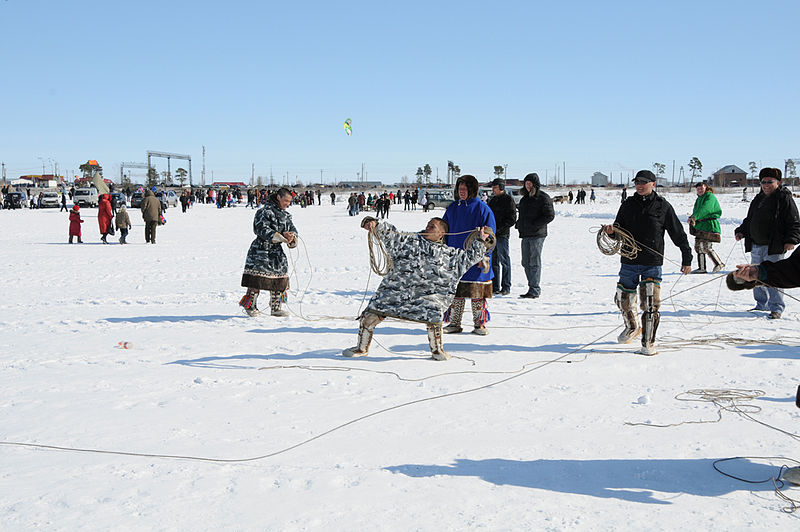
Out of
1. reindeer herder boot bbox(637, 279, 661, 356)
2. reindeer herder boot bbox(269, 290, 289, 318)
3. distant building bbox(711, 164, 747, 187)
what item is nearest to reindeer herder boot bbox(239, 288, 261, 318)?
reindeer herder boot bbox(269, 290, 289, 318)

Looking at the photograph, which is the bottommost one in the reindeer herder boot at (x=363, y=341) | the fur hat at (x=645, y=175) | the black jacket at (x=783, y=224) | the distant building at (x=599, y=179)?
the reindeer herder boot at (x=363, y=341)

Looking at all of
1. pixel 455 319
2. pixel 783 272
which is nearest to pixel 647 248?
pixel 455 319

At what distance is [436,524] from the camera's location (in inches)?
121

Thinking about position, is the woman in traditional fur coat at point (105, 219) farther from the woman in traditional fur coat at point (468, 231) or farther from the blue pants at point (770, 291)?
the blue pants at point (770, 291)

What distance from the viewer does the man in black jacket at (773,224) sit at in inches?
299

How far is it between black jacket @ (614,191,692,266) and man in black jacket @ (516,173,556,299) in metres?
3.09

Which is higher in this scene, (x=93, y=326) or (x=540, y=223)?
(x=540, y=223)

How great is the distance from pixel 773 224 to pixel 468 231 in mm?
3719

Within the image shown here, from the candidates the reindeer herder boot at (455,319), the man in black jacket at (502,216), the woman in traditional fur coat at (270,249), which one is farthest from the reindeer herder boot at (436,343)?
the man in black jacket at (502,216)

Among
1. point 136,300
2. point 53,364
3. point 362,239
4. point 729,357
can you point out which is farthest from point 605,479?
point 362,239

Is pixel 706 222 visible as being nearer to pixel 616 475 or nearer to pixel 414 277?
pixel 414 277

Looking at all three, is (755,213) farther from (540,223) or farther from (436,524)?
(436,524)

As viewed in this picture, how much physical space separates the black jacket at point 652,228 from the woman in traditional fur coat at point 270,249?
13.1 ft

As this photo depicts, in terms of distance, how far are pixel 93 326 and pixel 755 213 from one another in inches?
322
